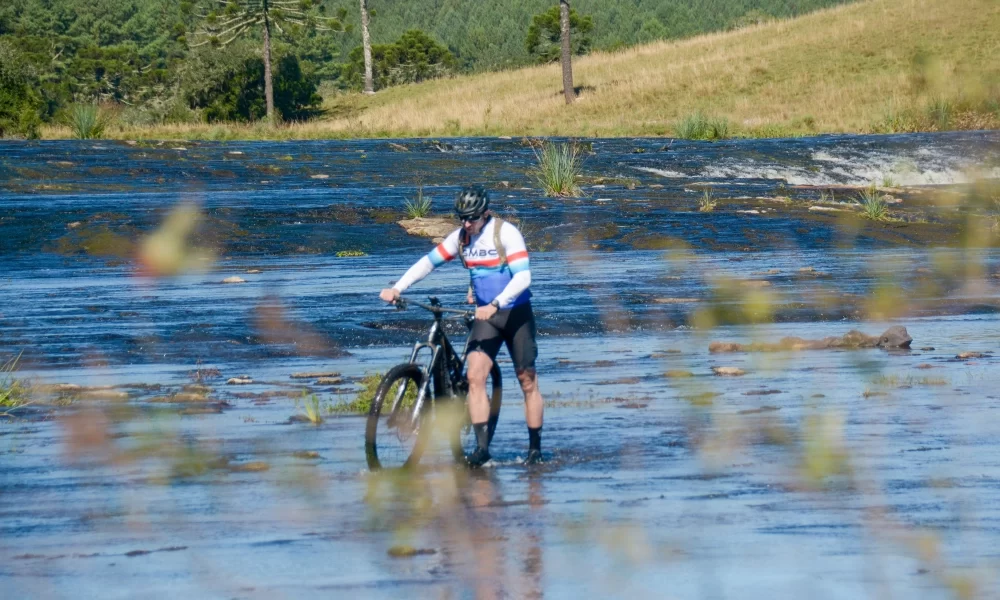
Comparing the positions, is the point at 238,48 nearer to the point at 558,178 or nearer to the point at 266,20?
the point at 266,20

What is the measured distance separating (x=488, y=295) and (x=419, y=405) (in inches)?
32.1

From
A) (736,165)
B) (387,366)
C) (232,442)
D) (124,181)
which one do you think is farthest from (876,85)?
(232,442)

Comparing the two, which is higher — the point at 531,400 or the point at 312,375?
the point at 531,400

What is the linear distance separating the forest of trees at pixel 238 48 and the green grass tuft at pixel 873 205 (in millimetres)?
28667

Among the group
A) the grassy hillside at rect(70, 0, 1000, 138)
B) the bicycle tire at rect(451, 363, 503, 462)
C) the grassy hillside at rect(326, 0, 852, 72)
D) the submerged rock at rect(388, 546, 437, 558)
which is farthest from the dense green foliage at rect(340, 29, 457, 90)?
the submerged rock at rect(388, 546, 437, 558)

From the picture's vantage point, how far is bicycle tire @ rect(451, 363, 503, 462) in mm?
9945

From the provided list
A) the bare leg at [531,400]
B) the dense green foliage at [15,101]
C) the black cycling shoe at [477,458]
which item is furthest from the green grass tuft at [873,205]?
the dense green foliage at [15,101]

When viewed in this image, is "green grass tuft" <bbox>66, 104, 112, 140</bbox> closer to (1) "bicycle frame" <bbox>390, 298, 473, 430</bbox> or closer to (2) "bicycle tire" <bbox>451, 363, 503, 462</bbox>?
(2) "bicycle tire" <bbox>451, 363, 503, 462</bbox>

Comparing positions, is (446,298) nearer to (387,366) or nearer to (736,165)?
(387,366)

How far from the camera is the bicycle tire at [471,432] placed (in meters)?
9.95

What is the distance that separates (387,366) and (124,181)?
23.8 m

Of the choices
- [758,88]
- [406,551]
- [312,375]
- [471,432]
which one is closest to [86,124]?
[758,88]

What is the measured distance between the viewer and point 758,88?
6950 centimetres

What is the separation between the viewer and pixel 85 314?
751 inches
